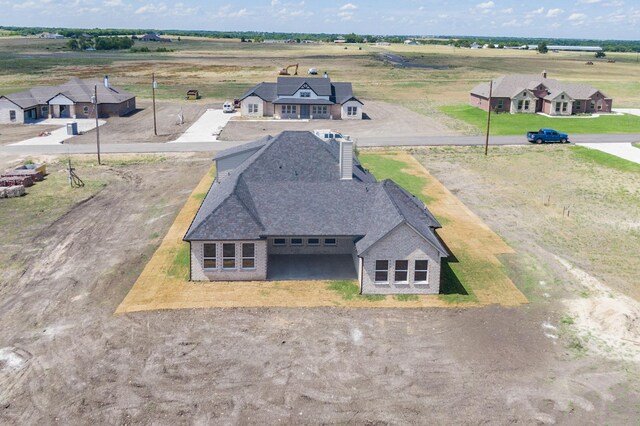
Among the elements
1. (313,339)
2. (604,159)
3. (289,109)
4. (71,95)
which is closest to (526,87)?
(604,159)

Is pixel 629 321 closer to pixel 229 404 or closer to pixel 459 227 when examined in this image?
pixel 459 227

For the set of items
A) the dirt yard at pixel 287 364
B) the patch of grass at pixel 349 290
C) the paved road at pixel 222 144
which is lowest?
the dirt yard at pixel 287 364

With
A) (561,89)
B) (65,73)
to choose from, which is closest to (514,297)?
(561,89)

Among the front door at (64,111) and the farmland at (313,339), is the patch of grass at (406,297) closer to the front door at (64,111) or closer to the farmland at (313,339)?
the farmland at (313,339)

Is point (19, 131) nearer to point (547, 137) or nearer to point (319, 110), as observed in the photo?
point (319, 110)

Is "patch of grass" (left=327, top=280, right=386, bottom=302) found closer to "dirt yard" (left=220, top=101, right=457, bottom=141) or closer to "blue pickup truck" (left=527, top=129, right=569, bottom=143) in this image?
"dirt yard" (left=220, top=101, right=457, bottom=141)

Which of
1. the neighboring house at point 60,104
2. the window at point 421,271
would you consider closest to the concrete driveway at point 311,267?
the window at point 421,271
